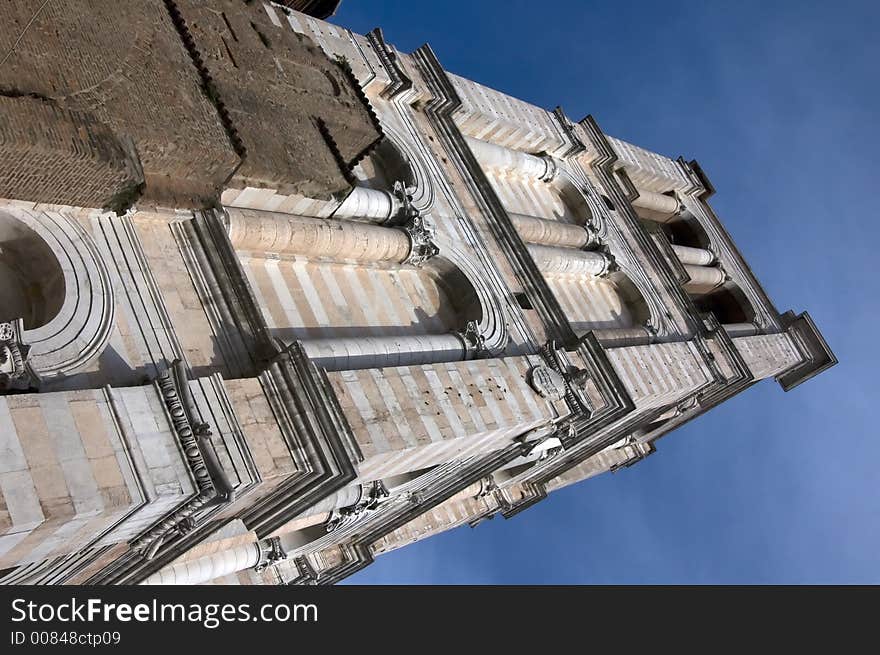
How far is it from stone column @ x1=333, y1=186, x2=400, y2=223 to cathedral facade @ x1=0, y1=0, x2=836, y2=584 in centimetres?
8

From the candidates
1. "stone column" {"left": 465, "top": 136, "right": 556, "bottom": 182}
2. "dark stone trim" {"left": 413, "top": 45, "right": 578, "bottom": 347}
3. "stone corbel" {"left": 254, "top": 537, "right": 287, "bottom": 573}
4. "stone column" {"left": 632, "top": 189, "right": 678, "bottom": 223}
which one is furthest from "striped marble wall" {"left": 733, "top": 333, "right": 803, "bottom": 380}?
"stone corbel" {"left": 254, "top": 537, "right": 287, "bottom": 573}

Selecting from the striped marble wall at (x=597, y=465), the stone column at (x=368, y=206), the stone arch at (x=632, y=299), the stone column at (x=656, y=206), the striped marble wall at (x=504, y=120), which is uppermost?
the striped marble wall at (x=504, y=120)

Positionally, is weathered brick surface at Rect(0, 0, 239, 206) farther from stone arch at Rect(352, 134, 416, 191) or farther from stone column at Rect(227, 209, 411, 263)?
stone arch at Rect(352, 134, 416, 191)

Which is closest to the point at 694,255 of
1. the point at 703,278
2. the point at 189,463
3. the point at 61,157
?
the point at 703,278

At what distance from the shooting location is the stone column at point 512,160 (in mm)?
22109

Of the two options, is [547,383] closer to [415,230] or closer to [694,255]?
[415,230]

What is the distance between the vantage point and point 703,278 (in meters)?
29.1

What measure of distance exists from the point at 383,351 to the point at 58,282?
18.5 feet

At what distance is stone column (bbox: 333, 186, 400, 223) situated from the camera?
15617 millimetres

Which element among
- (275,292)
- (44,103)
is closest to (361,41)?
(275,292)

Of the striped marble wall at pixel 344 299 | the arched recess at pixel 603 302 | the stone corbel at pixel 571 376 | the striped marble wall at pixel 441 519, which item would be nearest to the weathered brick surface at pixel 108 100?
the striped marble wall at pixel 344 299

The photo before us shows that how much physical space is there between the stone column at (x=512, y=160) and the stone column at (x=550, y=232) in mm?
1747

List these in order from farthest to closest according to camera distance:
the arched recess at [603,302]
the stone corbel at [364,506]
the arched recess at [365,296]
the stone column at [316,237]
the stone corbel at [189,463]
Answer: the arched recess at [603,302]
the stone corbel at [364,506]
the arched recess at [365,296]
the stone column at [316,237]
the stone corbel at [189,463]

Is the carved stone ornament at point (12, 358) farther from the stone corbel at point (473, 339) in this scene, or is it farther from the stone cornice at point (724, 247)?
the stone cornice at point (724, 247)
